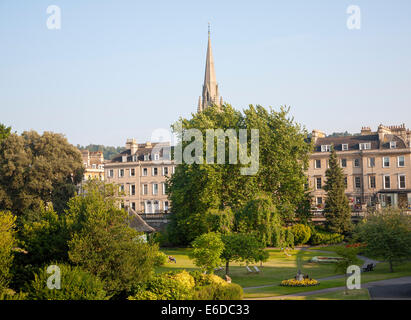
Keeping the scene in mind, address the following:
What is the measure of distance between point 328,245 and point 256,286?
28433 millimetres

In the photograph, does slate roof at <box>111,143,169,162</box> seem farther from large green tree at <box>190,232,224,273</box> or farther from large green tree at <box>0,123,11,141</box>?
large green tree at <box>190,232,224,273</box>

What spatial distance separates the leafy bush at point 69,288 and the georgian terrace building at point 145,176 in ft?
227

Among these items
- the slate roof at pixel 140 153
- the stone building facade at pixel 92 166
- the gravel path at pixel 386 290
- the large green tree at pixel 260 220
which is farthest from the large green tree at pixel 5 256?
the stone building facade at pixel 92 166

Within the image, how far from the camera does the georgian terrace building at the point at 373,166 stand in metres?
80.9

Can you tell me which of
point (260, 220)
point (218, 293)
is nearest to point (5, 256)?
point (218, 293)

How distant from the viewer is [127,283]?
30.0 meters

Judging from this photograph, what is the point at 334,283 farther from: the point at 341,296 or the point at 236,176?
the point at 236,176

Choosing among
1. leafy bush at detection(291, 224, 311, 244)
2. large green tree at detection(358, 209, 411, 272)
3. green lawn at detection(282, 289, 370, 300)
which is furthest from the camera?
leafy bush at detection(291, 224, 311, 244)

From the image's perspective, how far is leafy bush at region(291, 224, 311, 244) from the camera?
215 ft

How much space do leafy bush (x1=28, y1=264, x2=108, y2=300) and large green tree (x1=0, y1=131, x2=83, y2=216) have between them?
154ft

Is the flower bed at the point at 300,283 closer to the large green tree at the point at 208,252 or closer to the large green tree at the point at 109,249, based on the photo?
the large green tree at the point at 208,252

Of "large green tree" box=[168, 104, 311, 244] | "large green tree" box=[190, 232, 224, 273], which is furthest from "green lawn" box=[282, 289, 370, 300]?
"large green tree" box=[168, 104, 311, 244]

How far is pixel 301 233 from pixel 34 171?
126 ft

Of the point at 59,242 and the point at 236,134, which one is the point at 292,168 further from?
the point at 59,242
